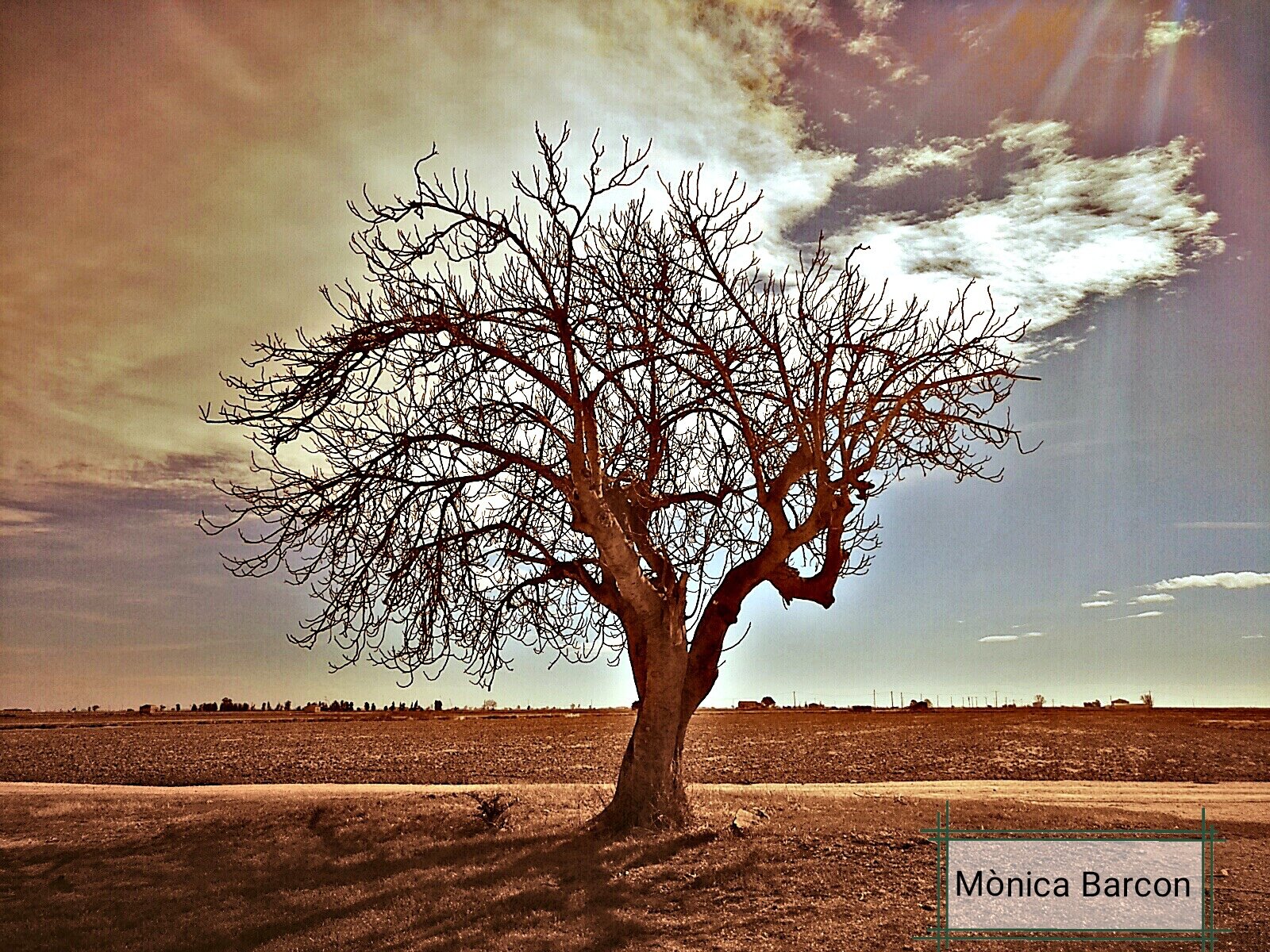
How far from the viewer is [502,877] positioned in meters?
10.5

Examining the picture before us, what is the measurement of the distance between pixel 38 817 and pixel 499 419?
10628 millimetres

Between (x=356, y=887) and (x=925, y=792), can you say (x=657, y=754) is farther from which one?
(x=925, y=792)

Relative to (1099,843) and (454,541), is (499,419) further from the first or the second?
(1099,843)

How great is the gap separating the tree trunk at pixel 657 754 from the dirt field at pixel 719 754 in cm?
1272

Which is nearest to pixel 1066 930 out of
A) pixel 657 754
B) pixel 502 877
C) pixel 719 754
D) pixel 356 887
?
pixel 657 754

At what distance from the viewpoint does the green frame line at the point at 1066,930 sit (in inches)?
320

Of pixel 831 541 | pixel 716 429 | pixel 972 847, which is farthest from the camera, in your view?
pixel 716 429

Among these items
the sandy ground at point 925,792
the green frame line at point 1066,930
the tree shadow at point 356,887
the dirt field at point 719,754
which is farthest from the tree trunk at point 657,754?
the dirt field at point 719,754

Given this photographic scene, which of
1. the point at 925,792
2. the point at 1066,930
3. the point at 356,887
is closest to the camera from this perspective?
the point at 1066,930

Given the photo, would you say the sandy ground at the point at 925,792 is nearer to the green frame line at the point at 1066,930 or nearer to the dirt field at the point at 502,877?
the dirt field at the point at 502,877

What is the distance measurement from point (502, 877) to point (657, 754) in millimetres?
2646

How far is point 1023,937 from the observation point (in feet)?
26.9

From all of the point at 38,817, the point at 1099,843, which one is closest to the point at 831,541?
the point at 1099,843

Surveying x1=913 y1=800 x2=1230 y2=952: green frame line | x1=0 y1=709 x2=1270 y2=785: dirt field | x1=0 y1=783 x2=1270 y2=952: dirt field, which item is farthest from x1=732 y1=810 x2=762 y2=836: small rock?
x1=0 y1=709 x2=1270 y2=785: dirt field
